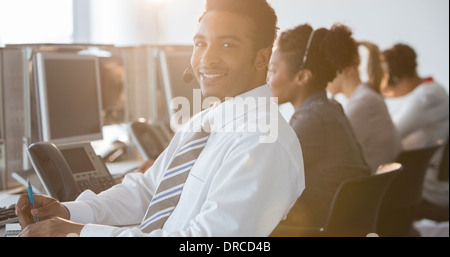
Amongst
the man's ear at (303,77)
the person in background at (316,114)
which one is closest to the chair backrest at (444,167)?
the person in background at (316,114)

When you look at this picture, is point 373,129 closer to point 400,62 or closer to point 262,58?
point 400,62

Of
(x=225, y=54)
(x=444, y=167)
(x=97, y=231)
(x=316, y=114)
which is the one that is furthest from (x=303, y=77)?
(x=444, y=167)

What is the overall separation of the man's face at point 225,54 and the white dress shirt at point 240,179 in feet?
0.11

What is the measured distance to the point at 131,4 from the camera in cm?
486

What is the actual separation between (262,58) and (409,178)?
1702 millimetres

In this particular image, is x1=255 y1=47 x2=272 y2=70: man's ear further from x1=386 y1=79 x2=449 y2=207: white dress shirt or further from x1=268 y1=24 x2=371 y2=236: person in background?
x1=386 y1=79 x2=449 y2=207: white dress shirt

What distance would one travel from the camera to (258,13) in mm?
1140

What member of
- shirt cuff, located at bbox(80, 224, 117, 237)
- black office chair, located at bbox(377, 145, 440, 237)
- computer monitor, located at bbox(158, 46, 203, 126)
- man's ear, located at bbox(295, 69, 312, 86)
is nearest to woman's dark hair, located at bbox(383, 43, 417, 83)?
black office chair, located at bbox(377, 145, 440, 237)

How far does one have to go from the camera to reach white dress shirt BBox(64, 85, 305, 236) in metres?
0.99

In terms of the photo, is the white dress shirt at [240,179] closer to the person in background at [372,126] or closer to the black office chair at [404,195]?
the black office chair at [404,195]

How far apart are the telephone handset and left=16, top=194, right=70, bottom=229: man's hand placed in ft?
1.10

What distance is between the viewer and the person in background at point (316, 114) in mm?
1854
